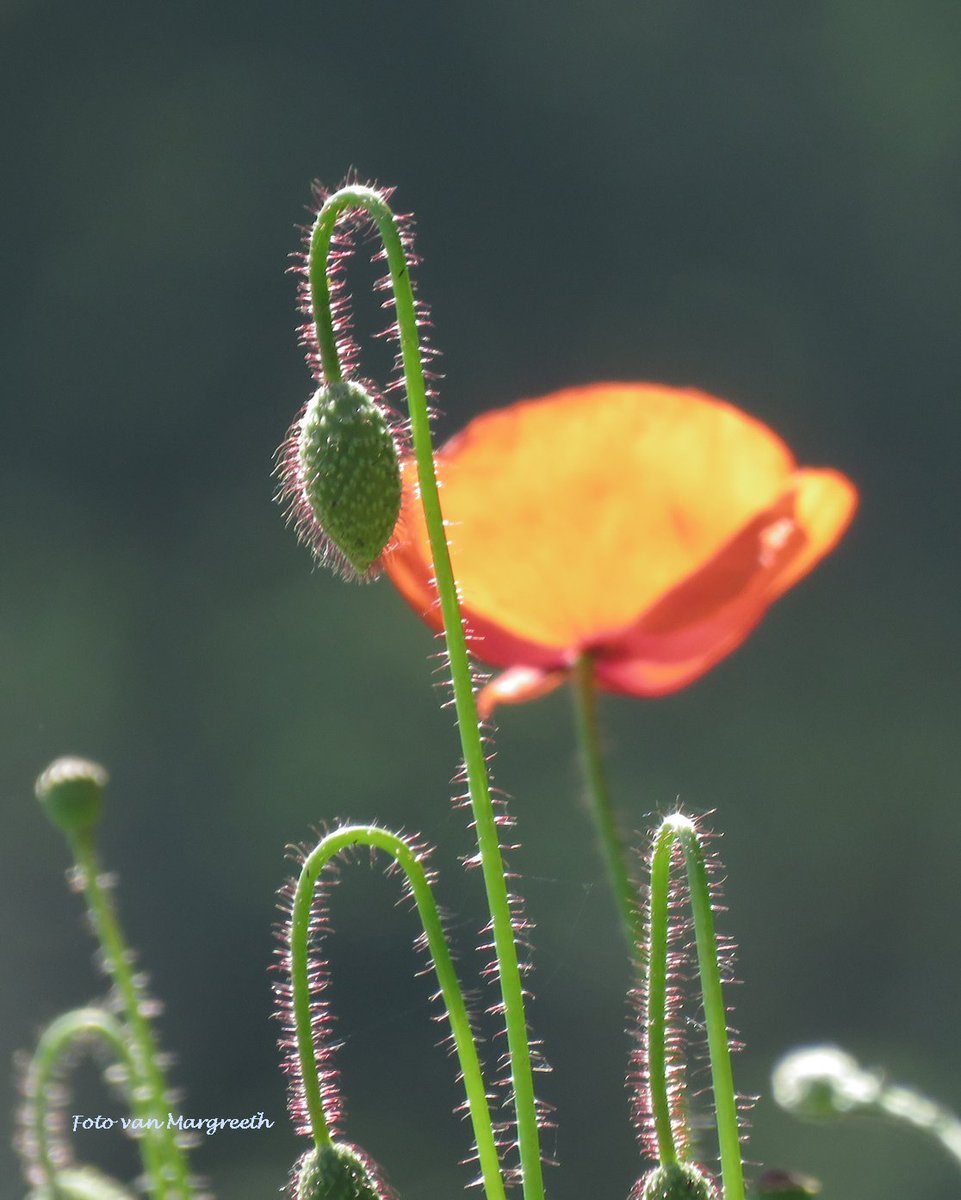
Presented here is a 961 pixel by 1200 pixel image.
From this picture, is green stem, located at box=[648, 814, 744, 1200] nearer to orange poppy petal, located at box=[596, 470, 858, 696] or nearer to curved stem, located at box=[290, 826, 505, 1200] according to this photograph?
curved stem, located at box=[290, 826, 505, 1200]

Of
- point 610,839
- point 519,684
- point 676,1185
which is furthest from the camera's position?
point 519,684

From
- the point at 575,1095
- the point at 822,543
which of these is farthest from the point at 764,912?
the point at 822,543

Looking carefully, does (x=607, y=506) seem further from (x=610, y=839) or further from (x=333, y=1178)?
(x=333, y=1178)

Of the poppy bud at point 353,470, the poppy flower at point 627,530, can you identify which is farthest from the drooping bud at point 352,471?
the poppy flower at point 627,530

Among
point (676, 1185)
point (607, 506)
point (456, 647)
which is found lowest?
point (676, 1185)

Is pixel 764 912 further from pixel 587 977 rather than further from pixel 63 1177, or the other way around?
pixel 63 1177

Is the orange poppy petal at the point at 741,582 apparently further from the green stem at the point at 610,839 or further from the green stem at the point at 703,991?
the green stem at the point at 703,991

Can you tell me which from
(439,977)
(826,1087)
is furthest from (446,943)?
(826,1087)
